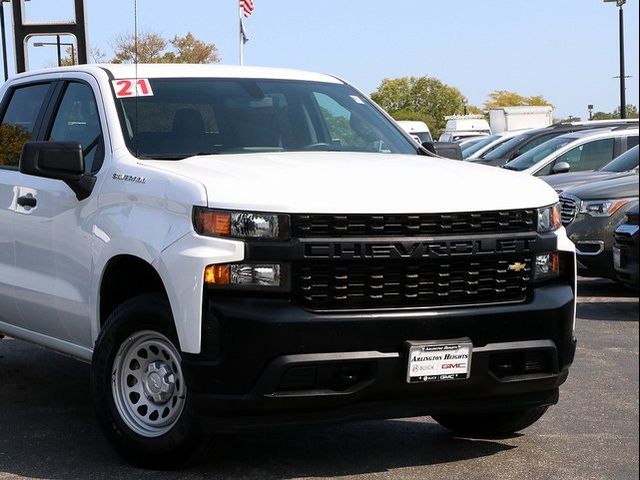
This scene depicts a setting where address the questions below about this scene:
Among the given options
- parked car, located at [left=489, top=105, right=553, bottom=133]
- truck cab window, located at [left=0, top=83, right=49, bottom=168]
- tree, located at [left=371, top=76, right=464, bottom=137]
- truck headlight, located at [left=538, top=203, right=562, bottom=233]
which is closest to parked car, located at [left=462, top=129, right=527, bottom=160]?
truck cab window, located at [left=0, top=83, right=49, bottom=168]

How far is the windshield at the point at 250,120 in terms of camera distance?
561 centimetres

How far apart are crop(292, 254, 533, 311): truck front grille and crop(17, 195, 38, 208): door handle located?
2008 millimetres

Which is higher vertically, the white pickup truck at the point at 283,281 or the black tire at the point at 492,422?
the white pickup truck at the point at 283,281

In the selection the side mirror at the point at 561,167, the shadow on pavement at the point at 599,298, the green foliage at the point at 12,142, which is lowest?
the shadow on pavement at the point at 599,298

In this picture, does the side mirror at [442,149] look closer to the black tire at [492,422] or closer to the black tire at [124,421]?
the black tire at [492,422]

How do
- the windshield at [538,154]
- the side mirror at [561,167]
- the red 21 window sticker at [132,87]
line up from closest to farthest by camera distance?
the red 21 window sticker at [132,87] < the side mirror at [561,167] < the windshield at [538,154]

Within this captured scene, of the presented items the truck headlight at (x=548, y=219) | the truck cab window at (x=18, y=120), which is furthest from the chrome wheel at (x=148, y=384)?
the truck cab window at (x=18, y=120)

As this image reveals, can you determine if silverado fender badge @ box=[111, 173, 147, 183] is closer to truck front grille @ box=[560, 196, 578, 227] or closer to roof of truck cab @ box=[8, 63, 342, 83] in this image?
roof of truck cab @ box=[8, 63, 342, 83]

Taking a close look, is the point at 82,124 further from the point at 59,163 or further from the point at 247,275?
the point at 247,275

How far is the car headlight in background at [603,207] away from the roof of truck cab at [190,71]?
5.99m

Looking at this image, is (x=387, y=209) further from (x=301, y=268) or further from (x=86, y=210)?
(x=86, y=210)

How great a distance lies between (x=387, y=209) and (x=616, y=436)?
1.99 m

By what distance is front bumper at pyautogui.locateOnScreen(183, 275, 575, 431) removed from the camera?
442 cm

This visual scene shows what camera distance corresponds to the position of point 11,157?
21.5 ft
